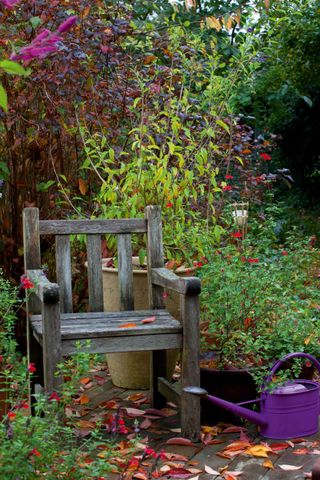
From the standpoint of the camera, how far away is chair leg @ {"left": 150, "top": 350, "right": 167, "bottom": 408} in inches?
159

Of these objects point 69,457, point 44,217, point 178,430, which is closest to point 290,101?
point 44,217

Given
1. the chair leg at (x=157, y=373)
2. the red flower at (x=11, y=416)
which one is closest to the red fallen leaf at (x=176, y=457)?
the chair leg at (x=157, y=373)

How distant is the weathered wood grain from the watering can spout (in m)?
0.92

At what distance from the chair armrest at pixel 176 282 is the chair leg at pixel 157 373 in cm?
42

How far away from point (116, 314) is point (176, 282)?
41 centimetres

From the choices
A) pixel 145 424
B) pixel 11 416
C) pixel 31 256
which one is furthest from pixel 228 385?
pixel 11 416

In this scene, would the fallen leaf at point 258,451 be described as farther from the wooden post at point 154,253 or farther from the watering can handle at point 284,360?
the wooden post at point 154,253

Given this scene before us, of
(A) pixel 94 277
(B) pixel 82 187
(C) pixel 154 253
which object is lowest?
(A) pixel 94 277

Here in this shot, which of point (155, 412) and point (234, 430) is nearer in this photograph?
point (234, 430)

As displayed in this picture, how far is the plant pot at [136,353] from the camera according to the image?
14.0ft

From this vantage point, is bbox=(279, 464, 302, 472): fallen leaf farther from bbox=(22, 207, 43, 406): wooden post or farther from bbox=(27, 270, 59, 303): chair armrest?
bbox=(22, 207, 43, 406): wooden post

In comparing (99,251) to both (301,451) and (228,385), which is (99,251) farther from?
(301,451)

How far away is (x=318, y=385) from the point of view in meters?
3.68

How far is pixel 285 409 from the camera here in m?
3.55
